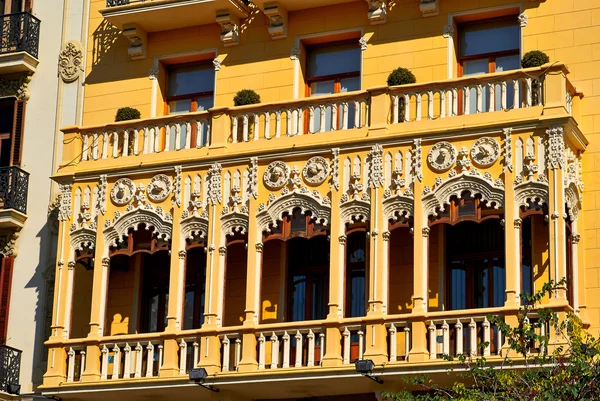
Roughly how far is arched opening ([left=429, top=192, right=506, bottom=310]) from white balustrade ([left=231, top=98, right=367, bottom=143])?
268cm

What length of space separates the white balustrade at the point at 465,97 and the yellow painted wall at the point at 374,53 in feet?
5.37

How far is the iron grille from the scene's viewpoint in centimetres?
2966

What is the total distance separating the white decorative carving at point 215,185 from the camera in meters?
27.7

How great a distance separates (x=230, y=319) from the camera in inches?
1122

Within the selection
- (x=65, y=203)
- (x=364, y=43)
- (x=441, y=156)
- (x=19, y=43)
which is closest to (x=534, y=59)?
(x=441, y=156)

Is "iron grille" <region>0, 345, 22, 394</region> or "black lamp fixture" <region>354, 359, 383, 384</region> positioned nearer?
"black lamp fixture" <region>354, 359, 383, 384</region>

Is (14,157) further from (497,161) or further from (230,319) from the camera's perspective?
(497,161)

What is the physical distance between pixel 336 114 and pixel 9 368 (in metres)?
8.79

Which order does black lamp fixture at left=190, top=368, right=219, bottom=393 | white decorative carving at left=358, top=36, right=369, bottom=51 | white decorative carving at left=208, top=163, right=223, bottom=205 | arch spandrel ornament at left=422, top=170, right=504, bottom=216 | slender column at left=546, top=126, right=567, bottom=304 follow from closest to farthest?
slender column at left=546, top=126, right=567, bottom=304 < arch spandrel ornament at left=422, top=170, right=504, bottom=216 < black lamp fixture at left=190, top=368, right=219, bottom=393 < white decorative carving at left=208, top=163, right=223, bottom=205 < white decorative carving at left=358, top=36, right=369, bottom=51

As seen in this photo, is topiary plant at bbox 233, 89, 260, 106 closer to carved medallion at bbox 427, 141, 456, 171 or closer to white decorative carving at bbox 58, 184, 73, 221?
white decorative carving at bbox 58, 184, 73, 221

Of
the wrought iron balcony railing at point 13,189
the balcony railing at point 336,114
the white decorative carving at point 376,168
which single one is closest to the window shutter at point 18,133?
the wrought iron balcony railing at point 13,189

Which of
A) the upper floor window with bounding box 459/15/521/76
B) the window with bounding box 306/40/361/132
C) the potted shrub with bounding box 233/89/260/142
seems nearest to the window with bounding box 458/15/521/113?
the upper floor window with bounding box 459/15/521/76

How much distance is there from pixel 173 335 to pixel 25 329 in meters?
4.70

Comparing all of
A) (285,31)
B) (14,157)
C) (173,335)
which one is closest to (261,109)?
(285,31)
